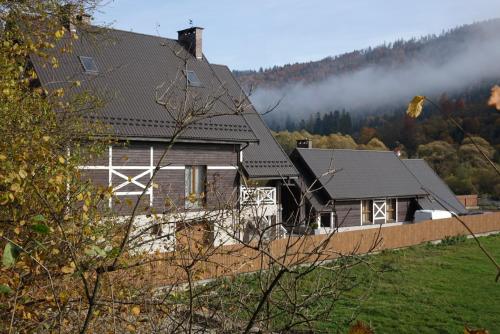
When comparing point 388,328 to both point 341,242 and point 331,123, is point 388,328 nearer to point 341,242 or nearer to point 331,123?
point 341,242

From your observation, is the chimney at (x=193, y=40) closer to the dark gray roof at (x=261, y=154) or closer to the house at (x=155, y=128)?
the house at (x=155, y=128)

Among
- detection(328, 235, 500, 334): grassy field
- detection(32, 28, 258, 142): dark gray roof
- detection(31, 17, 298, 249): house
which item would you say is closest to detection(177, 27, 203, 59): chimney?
detection(31, 17, 298, 249): house

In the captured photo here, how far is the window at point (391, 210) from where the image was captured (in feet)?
90.8

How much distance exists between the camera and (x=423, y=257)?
19266 mm

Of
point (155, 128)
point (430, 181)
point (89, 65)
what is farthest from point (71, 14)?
point (430, 181)

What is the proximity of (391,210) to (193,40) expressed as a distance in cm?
1396

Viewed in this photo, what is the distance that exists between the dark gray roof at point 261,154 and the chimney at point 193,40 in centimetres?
143

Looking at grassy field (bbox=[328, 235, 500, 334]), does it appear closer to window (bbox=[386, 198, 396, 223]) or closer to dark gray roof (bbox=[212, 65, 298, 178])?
dark gray roof (bbox=[212, 65, 298, 178])

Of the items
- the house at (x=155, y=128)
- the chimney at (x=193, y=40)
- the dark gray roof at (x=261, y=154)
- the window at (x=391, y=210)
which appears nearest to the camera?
the house at (x=155, y=128)

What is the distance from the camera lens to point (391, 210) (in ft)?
91.3

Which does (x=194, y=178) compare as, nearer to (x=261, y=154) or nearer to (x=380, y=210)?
(x=261, y=154)

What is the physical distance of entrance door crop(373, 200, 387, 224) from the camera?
26672 mm

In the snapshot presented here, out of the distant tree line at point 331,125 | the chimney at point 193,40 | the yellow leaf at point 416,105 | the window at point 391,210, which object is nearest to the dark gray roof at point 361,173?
the window at point 391,210

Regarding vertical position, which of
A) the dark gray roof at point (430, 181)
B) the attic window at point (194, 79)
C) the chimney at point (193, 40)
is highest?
the chimney at point (193, 40)
